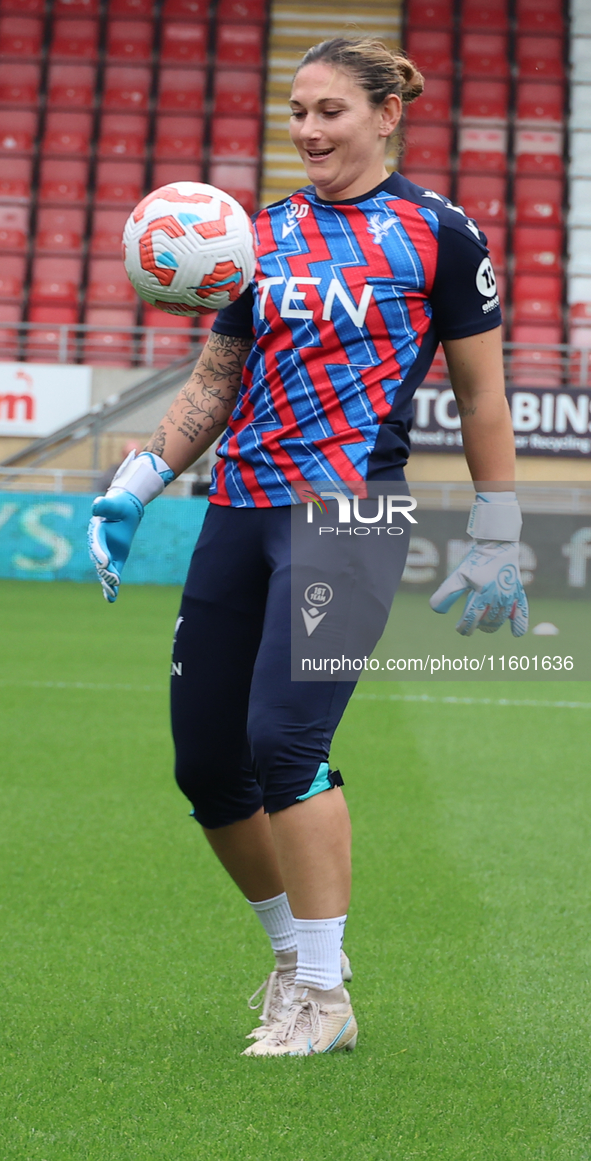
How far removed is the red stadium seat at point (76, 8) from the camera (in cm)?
1794

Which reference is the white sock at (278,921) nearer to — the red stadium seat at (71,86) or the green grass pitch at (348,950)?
the green grass pitch at (348,950)

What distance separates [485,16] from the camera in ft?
59.2

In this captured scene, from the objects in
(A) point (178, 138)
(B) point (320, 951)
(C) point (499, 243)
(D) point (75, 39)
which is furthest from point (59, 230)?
(B) point (320, 951)

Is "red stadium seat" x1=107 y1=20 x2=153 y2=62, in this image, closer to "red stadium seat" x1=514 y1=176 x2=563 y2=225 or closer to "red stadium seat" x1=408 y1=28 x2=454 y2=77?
"red stadium seat" x1=408 y1=28 x2=454 y2=77

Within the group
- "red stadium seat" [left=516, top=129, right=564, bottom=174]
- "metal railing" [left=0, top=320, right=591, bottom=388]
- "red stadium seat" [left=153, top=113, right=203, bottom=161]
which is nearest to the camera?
"metal railing" [left=0, top=320, right=591, bottom=388]

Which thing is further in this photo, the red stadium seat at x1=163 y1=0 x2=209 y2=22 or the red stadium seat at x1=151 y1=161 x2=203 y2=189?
the red stadium seat at x1=163 y1=0 x2=209 y2=22

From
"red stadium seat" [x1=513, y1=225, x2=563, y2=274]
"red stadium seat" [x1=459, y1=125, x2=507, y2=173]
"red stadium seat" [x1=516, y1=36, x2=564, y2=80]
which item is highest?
"red stadium seat" [x1=516, y1=36, x2=564, y2=80]

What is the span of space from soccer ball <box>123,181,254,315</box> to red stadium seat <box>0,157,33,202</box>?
50.9ft

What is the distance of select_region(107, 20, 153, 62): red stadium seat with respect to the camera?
1770 centimetres

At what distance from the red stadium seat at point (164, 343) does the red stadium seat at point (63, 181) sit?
2.06 metres

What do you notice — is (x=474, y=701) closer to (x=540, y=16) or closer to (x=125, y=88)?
(x=125, y=88)

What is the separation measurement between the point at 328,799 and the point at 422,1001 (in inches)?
25.1

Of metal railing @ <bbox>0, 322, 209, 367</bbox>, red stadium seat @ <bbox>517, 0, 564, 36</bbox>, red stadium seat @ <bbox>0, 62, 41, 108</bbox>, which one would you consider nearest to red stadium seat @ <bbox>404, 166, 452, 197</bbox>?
red stadium seat @ <bbox>517, 0, 564, 36</bbox>

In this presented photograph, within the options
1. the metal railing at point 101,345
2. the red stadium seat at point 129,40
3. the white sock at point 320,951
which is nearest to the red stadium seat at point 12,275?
the metal railing at point 101,345
